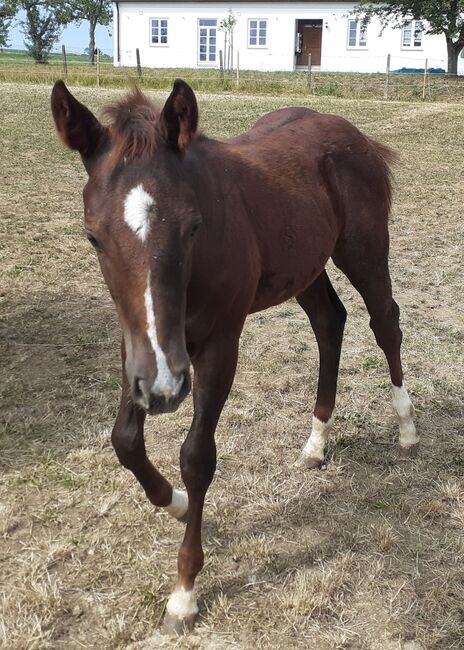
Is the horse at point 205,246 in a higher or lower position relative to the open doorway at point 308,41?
lower

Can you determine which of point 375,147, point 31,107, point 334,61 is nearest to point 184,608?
point 375,147

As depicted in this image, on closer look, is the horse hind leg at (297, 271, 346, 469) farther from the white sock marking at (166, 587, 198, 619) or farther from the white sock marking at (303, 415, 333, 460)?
the white sock marking at (166, 587, 198, 619)

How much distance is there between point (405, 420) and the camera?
12.1 ft

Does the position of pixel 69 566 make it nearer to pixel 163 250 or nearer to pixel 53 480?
pixel 53 480

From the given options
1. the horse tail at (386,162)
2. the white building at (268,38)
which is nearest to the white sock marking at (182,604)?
the horse tail at (386,162)

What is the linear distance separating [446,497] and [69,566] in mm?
1848

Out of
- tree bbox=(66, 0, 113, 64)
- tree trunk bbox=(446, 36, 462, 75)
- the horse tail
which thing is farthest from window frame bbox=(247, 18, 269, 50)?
the horse tail

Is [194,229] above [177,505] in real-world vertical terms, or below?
above

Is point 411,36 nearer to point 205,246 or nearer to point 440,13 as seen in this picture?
point 440,13

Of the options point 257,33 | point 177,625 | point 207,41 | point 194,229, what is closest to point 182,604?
point 177,625

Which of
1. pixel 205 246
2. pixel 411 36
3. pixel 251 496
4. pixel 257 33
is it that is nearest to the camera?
pixel 205 246

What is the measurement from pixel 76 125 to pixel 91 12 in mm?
57975

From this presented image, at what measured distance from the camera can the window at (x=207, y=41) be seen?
38500 mm

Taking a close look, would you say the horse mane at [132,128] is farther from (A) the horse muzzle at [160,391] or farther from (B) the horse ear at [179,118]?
(A) the horse muzzle at [160,391]
